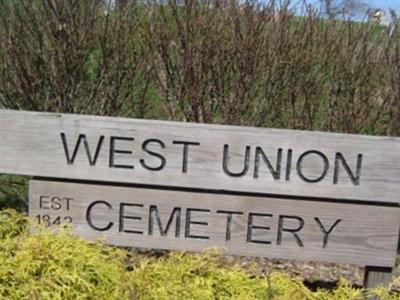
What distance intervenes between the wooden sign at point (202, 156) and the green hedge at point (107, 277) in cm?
29

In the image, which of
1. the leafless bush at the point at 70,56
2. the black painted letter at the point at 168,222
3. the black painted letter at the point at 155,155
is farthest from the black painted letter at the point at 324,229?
the leafless bush at the point at 70,56

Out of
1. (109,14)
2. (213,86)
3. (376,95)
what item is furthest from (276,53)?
(109,14)

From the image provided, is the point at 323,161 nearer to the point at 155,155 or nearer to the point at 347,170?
the point at 347,170

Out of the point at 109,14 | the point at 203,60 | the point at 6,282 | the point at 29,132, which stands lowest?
the point at 6,282

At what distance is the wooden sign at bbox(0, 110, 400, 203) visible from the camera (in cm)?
261

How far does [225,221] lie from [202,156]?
284 mm

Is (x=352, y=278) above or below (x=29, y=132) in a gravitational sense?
below

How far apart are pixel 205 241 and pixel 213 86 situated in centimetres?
198

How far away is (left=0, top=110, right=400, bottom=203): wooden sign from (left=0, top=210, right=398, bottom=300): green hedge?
29 centimetres

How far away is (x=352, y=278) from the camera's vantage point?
13.4 ft

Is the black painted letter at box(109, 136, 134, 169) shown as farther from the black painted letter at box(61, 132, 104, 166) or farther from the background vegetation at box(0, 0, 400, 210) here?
the background vegetation at box(0, 0, 400, 210)

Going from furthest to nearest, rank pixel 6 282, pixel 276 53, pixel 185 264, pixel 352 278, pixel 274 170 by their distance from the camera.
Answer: pixel 276 53, pixel 352 278, pixel 274 170, pixel 185 264, pixel 6 282

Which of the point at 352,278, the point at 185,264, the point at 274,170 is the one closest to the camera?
the point at 185,264

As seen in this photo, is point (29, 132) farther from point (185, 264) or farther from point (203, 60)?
point (203, 60)
